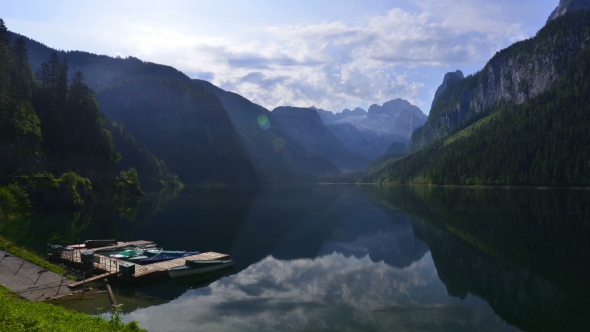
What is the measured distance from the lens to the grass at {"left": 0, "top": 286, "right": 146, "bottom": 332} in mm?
15868

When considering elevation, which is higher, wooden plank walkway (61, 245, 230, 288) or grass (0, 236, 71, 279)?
grass (0, 236, 71, 279)

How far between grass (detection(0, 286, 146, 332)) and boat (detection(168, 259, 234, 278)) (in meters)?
14.6

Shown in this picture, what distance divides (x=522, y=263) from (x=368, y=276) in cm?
1615

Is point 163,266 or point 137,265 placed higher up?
point 137,265

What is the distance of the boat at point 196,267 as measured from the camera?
38.3m

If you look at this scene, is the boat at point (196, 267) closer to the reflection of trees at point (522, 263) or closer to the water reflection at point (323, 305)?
the water reflection at point (323, 305)

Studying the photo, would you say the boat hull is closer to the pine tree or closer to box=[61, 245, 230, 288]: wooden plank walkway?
box=[61, 245, 230, 288]: wooden plank walkway

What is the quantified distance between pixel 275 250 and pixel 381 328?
95.4 feet

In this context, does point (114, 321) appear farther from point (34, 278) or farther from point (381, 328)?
point (381, 328)

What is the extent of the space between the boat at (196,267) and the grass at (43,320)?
14618 millimetres

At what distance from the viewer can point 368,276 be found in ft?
131

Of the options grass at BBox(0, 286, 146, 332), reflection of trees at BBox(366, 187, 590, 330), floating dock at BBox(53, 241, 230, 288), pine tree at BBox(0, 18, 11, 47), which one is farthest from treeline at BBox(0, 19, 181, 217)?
reflection of trees at BBox(366, 187, 590, 330)

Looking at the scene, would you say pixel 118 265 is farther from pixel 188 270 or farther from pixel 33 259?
pixel 33 259

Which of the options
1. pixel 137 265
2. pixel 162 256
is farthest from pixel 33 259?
pixel 162 256
